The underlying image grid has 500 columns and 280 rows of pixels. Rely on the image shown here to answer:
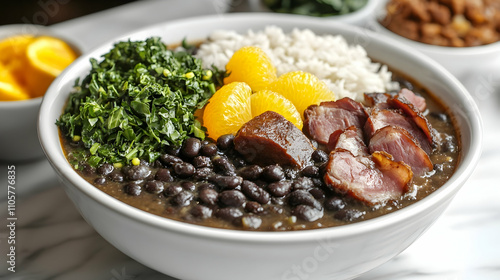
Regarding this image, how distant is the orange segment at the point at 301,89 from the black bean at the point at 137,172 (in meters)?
0.91

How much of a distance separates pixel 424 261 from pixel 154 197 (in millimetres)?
1445

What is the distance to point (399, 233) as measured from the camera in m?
2.16

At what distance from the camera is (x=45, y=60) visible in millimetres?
3553

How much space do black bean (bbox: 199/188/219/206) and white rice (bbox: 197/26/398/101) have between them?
117cm

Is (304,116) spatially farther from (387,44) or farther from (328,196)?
(387,44)

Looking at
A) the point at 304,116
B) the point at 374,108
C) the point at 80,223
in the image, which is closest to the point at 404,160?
the point at 374,108

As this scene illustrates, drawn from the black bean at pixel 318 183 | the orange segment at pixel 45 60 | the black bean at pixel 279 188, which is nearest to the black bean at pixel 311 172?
the black bean at pixel 318 183

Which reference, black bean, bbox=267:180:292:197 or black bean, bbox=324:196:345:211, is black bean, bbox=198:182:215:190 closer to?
black bean, bbox=267:180:292:197

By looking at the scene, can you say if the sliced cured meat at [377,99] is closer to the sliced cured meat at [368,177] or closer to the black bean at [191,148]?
the sliced cured meat at [368,177]

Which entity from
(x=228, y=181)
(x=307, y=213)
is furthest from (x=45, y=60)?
(x=307, y=213)

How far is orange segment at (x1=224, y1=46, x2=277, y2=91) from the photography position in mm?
3010

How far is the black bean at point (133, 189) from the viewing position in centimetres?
233

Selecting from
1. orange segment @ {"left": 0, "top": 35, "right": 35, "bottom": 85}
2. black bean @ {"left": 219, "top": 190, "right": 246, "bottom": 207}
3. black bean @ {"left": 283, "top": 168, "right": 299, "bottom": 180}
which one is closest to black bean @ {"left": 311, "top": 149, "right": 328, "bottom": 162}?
black bean @ {"left": 283, "top": 168, "right": 299, "bottom": 180}

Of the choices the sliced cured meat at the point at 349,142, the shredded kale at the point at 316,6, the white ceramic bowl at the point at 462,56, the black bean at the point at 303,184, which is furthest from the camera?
the shredded kale at the point at 316,6
